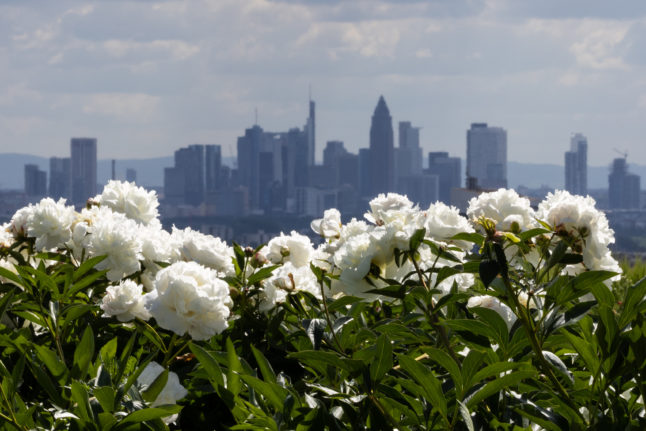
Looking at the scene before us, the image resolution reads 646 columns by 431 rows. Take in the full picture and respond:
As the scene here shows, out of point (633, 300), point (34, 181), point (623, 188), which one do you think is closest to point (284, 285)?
point (633, 300)

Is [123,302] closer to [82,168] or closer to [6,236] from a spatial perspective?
[6,236]

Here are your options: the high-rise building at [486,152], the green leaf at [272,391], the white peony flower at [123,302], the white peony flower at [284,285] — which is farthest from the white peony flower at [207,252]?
the high-rise building at [486,152]

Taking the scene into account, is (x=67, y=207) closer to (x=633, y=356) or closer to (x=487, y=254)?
(x=487, y=254)

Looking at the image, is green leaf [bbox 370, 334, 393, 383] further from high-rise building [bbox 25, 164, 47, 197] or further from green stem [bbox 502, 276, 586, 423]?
high-rise building [bbox 25, 164, 47, 197]

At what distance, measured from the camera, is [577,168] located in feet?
498

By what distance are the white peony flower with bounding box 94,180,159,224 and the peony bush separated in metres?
0.22

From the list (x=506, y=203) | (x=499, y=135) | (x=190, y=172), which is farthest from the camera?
(x=499, y=135)

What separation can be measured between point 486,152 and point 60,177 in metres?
81.8

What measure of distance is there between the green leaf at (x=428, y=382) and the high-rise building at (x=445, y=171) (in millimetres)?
150034

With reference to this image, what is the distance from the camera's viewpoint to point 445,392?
936 mm

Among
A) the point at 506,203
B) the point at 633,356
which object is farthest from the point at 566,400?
the point at 506,203

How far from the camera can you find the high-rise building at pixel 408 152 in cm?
15676

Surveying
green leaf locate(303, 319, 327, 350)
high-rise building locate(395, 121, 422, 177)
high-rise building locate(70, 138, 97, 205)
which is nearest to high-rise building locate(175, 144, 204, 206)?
high-rise building locate(70, 138, 97, 205)

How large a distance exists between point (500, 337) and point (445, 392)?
0.10m
